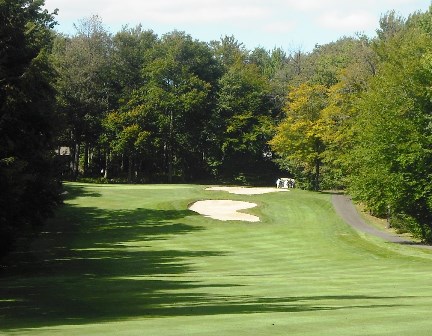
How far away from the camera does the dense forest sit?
38.9 meters

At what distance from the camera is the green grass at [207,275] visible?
40.9 feet

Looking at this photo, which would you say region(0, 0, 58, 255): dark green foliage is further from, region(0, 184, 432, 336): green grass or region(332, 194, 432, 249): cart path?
region(332, 194, 432, 249): cart path

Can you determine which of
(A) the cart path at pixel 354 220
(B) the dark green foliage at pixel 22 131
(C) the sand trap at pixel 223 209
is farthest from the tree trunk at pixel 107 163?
(B) the dark green foliage at pixel 22 131

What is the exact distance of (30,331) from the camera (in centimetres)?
1160

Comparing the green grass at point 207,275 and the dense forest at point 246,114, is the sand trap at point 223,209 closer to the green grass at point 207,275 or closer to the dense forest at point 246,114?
the green grass at point 207,275

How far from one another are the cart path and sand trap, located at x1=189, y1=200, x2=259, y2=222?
6533 mm

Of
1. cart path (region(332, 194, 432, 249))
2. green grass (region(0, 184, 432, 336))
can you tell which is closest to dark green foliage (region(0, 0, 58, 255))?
green grass (region(0, 184, 432, 336))

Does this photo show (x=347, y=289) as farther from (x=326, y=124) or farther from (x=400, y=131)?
(x=326, y=124)

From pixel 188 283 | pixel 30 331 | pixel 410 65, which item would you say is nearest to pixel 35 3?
pixel 410 65

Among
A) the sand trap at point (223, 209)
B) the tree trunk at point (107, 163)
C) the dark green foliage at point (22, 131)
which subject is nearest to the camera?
the dark green foliage at point (22, 131)

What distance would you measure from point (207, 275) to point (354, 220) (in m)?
23.2

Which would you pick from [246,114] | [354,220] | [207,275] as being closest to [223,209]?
[354,220]

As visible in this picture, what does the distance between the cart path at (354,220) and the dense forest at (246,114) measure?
1297mm

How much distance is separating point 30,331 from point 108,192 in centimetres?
4203
